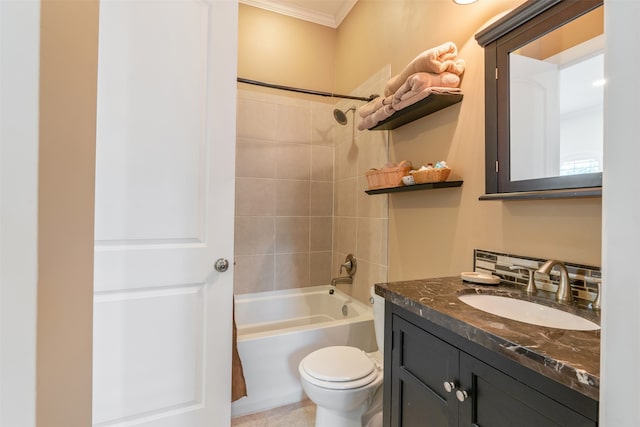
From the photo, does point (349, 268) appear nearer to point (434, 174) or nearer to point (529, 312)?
point (434, 174)

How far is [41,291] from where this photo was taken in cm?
45

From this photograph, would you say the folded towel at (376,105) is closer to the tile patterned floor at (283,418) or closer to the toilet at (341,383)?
the toilet at (341,383)

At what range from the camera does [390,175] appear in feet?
5.40

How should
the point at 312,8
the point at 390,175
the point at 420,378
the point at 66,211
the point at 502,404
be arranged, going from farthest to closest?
the point at 312,8 → the point at 390,175 → the point at 420,378 → the point at 502,404 → the point at 66,211

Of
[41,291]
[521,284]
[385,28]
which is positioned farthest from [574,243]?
[385,28]

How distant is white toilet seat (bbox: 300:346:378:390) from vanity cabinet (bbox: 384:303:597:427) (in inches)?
10.7

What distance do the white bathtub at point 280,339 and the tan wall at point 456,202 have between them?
54cm

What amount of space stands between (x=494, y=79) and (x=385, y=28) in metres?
1.13

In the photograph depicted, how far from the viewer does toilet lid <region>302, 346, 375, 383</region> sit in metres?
1.32

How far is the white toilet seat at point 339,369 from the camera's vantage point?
1297mm

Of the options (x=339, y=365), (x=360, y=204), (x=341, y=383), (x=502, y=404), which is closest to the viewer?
(x=502, y=404)

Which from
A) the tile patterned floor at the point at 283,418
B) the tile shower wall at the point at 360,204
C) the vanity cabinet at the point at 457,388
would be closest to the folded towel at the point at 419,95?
the tile shower wall at the point at 360,204

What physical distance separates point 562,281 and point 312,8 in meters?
2.69

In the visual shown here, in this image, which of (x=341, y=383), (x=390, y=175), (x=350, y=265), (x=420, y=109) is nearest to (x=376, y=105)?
(x=420, y=109)
